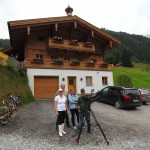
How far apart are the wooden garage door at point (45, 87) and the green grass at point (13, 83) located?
186 centimetres

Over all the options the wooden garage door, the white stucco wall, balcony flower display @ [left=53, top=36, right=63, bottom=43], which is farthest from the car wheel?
balcony flower display @ [left=53, top=36, right=63, bottom=43]

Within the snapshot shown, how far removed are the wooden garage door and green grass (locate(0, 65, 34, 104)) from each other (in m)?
1.86

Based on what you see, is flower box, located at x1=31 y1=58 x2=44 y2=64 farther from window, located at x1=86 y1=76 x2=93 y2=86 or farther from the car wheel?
the car wheel

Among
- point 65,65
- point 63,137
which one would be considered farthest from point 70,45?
point 63,137

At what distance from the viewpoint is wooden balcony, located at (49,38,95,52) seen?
23.4 m

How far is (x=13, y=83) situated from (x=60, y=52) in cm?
978

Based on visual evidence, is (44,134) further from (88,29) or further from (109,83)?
(88,29)

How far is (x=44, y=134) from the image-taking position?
8.84 m

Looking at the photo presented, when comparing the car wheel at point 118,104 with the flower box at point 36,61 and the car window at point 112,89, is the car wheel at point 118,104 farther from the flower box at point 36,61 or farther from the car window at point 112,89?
the flower box at point 36,61

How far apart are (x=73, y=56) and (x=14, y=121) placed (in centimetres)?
1664

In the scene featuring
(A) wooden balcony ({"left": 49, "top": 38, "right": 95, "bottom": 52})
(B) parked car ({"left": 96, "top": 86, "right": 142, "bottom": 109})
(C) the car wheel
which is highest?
(A) wooden balcony ({"left": 49, "top": 38, "right": 95, "bottom": 52})

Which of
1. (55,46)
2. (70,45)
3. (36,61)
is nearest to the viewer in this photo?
(36,61)

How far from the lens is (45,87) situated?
21.7 metres

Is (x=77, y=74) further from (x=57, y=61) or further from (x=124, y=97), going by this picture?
(x=124, y=97)
